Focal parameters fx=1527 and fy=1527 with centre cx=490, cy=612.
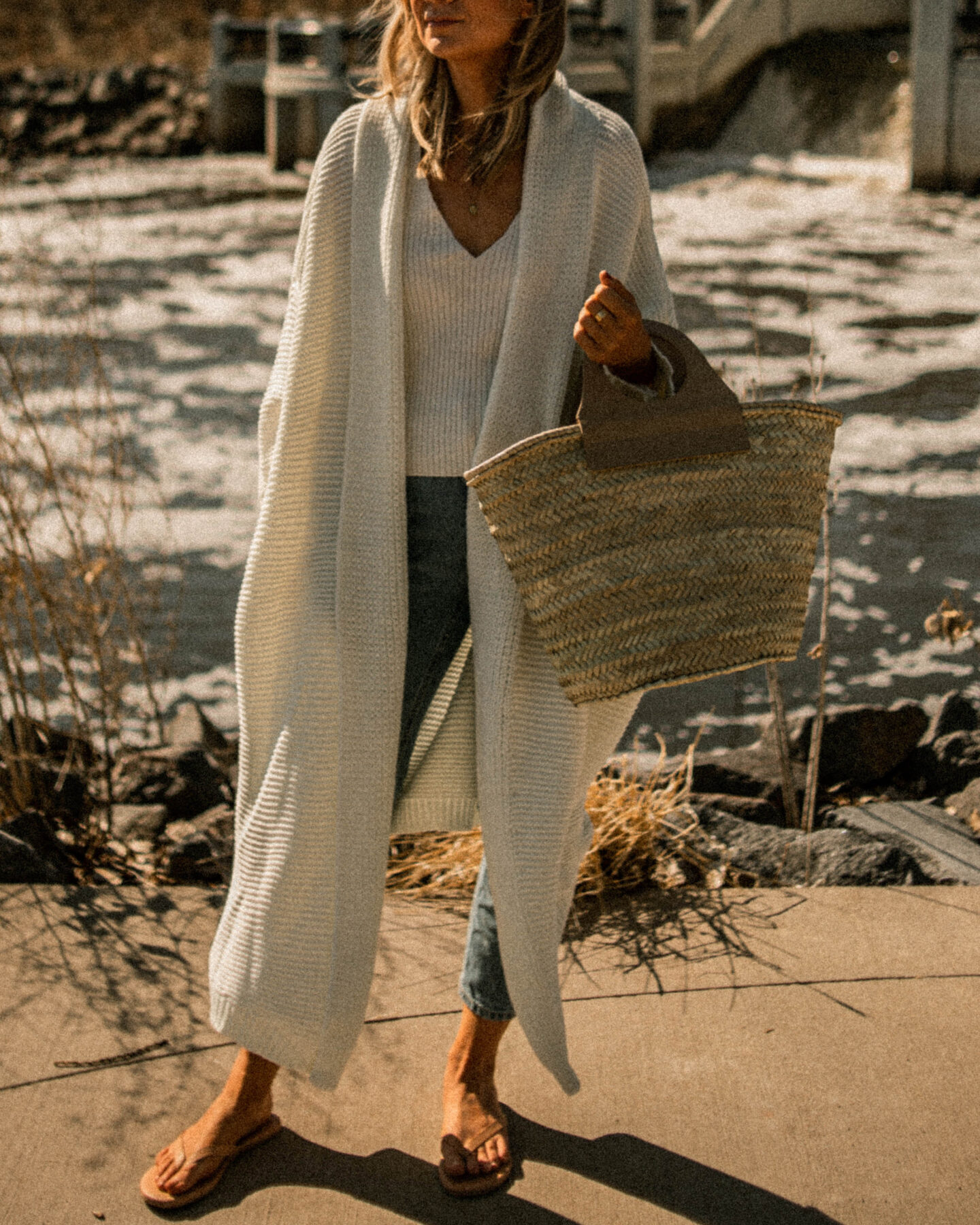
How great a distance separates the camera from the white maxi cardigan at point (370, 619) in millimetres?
2326

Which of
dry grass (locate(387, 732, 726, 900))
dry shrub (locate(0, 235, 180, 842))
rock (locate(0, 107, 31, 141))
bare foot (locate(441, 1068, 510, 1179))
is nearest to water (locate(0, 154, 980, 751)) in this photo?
dry shrub (locate(0, 235, 180, 842))

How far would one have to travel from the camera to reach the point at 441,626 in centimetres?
246

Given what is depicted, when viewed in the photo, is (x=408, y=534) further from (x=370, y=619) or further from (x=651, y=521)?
(x=651, y=521)

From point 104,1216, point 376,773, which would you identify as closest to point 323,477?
point 376,773

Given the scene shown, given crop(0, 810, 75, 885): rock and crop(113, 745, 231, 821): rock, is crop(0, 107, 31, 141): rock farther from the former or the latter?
crop(0, 810, 75, 885): rock

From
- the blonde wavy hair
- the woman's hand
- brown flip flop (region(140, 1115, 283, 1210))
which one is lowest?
brown flip flop (region(140, 1115, 283, 1210))

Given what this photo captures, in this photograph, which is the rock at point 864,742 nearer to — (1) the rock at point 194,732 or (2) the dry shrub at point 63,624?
(1) the rock at point 194,732

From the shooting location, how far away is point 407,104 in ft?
7.77

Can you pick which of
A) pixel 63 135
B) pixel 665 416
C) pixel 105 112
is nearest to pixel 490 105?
pixel 665 416

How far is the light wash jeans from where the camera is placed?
2.39 m

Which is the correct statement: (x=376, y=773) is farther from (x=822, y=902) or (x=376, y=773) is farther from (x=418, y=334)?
(x=822, y=902)

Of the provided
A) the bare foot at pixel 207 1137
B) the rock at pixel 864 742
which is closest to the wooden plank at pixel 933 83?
the rock at pixel 864 742

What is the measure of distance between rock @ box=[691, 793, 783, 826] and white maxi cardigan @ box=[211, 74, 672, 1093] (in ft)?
5.02

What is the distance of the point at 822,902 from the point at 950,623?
1014 mm
